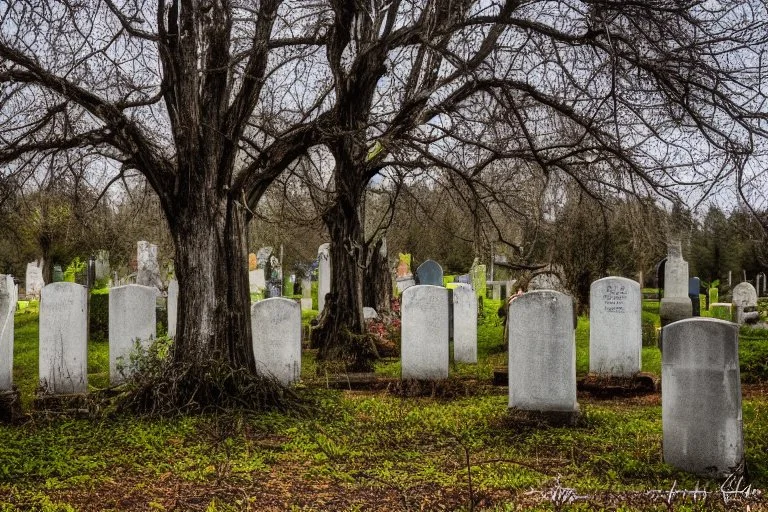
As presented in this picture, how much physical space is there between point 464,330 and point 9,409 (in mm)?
7211

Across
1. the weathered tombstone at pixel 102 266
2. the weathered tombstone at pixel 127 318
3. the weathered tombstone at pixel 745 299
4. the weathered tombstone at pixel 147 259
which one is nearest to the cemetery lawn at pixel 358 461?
the weathered tombstone at pixel 127 318

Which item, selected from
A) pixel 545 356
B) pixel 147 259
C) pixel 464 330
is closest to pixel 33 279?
pixel 147 259

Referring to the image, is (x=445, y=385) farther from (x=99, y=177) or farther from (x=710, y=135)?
(x=99, y=177)

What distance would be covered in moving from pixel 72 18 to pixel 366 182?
262 inches

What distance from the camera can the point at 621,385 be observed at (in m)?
9.12

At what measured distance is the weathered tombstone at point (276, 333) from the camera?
8.71 meters

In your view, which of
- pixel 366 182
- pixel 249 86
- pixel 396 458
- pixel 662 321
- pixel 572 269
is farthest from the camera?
pixel 572 269

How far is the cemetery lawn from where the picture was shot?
4242 mm

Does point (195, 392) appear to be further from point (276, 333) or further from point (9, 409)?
point (9, 409)

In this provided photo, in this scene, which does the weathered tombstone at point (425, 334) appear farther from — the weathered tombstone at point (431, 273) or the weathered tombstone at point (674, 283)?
the weathered tombstone at point (674, 283)

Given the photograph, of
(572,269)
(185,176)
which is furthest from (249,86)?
(572,269)

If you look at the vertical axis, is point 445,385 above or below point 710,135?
below

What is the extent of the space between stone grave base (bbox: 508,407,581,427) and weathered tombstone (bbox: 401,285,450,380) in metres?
2.37

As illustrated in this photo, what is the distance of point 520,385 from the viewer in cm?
695
